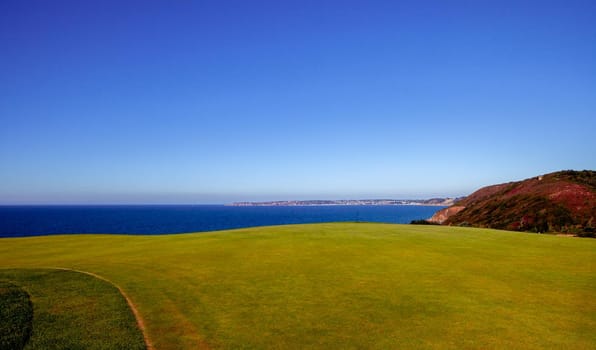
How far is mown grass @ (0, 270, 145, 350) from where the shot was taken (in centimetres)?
800

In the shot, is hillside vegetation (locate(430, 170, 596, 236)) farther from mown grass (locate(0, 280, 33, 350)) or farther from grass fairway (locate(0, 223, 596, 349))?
mown grass (locate(0, 280, 33, 350))

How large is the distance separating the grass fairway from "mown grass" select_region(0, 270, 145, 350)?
2.18 feet

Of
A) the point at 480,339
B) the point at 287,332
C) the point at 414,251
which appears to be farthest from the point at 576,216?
the point at 287,332

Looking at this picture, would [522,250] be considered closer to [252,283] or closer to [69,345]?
[252,283]

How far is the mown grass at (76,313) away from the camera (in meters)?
8.00

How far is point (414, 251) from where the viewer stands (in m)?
19.6

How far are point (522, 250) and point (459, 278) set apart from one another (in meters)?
9.20

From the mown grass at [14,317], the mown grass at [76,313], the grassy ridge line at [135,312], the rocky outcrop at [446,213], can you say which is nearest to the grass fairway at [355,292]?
the grassy ridge line at [135,312]

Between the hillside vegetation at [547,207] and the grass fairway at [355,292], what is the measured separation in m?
30.0

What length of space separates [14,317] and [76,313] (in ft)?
4.86

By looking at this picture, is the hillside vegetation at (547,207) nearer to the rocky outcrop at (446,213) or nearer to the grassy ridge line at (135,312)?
the rocky outcrop at (446,213)

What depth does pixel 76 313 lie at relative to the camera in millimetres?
9688

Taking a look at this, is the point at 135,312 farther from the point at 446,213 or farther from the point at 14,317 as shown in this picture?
the point at 446,213

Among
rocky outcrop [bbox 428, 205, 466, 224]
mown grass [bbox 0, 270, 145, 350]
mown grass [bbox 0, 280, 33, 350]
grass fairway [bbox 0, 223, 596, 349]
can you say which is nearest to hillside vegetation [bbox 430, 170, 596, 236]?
rocky outcrop [bbox 428, 205, 466, 224]
